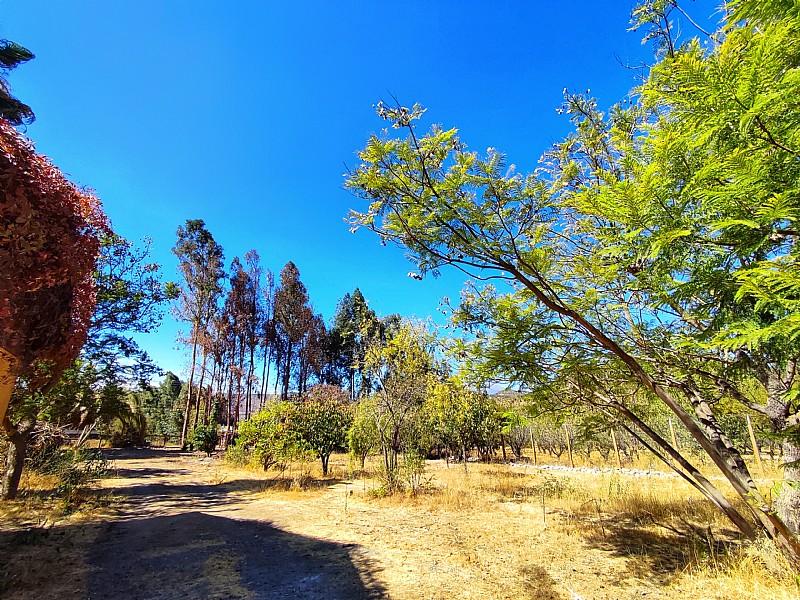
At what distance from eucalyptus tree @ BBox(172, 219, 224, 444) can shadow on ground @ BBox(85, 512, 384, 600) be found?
1517cm

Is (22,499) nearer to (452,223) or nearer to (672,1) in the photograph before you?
(452,223)

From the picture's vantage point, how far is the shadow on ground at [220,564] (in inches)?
151

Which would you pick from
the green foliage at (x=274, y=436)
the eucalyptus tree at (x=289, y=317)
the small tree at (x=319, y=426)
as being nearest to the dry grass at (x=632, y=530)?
the small tree at (x=319, y=426)

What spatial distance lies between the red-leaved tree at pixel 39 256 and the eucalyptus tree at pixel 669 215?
2093 millimetres

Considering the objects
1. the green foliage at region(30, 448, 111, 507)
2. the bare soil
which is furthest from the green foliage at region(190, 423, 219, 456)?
the bare soil

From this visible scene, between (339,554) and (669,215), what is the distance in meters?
5.56

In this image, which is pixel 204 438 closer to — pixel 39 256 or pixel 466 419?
pixel 466 419

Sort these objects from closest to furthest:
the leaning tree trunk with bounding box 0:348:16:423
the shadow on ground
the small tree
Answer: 1. the leaning tree trunk with bounding box 0:348:16:423
2. the shadow on ground
3. the small tree

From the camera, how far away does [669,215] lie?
2.18 m

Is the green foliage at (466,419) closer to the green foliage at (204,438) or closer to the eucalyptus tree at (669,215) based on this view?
the eucalyptus tree at (669,215)

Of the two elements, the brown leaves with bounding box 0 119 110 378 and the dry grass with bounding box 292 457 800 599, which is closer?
the brown leaves with bounding box 0 119 110 378

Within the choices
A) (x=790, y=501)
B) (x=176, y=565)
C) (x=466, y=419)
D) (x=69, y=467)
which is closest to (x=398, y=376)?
(x=176, y=565)

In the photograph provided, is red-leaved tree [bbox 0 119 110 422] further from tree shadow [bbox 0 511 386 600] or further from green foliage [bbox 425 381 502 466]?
green foliage [bbox 425 381 502 466]

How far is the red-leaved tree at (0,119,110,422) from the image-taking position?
7.07ft
